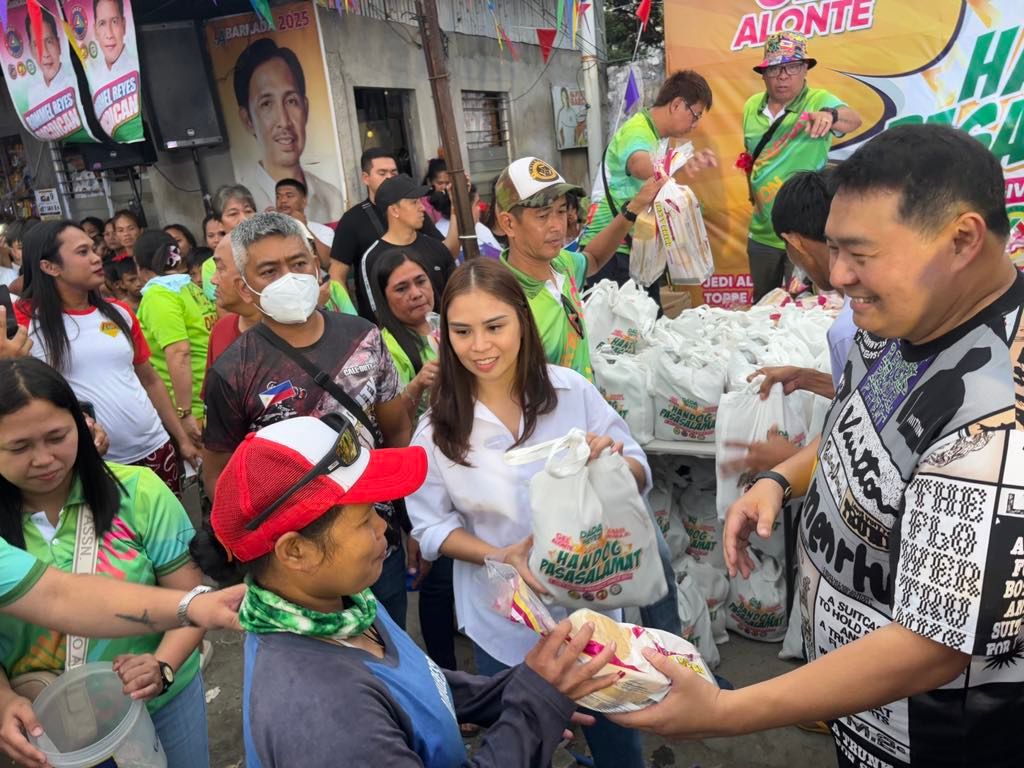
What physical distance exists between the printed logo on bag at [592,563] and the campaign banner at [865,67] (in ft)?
19.1

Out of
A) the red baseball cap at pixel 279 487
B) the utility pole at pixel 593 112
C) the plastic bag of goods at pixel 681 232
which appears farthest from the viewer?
the utility pole at pixel 593 112

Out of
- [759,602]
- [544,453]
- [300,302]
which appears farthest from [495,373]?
[759,602]

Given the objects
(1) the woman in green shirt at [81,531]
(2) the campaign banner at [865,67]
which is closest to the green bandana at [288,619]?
(1) the woman in green shirt at [81,531]

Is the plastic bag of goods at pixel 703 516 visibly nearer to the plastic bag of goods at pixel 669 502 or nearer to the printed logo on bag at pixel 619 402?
the plastic bag of goods at pixel 669 502

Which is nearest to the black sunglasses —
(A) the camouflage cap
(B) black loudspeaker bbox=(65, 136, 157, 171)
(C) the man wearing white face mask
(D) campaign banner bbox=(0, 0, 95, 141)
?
(A) the camouflage cap

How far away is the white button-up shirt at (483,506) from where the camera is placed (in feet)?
7.17

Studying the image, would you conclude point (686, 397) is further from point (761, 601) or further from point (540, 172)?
point (540, 172)

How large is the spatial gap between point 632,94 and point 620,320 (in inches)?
397

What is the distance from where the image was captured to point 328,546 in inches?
53.5

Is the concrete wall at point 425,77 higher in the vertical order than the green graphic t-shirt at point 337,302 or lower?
higher

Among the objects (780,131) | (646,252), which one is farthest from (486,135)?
(646,252)

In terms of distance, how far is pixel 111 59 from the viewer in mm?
7176

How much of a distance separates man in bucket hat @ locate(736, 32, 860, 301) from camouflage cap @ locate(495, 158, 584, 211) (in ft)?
9.38

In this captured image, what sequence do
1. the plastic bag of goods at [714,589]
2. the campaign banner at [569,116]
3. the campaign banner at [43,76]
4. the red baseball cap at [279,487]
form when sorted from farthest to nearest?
the campaign banner at [569,116], the campaign banner at [43,76], the plastic bag of goods at [714,589], the red baseball cap at [279,487]
